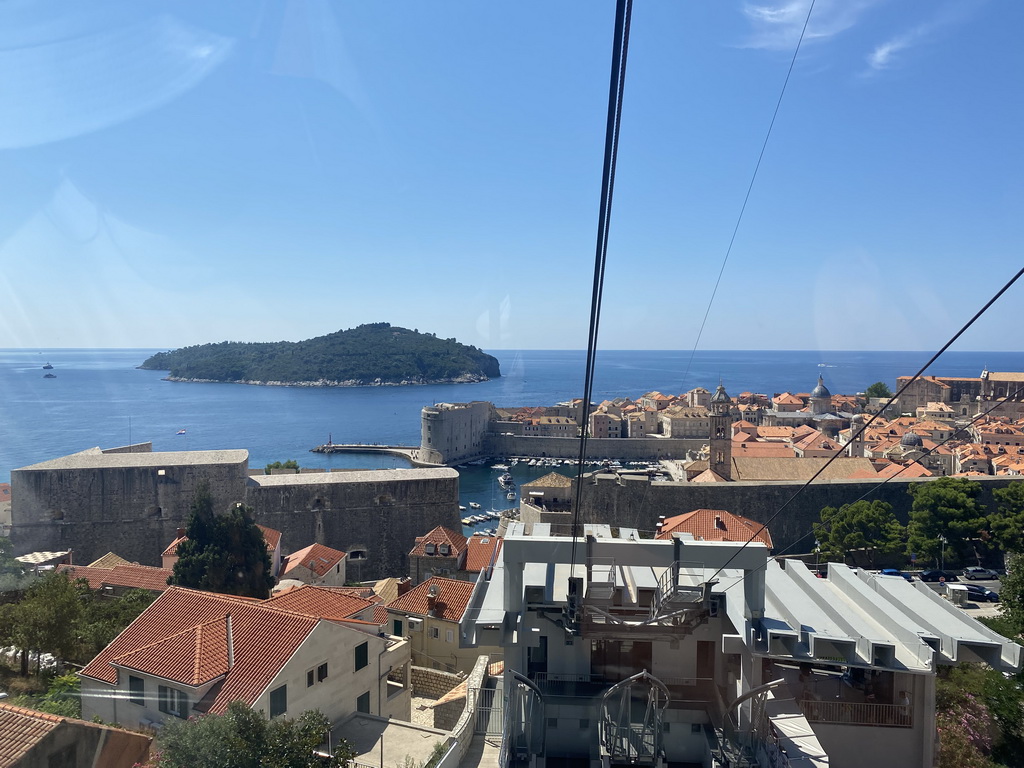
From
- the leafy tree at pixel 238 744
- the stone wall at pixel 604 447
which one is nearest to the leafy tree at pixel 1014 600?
the leafy tree at pixel 238 744

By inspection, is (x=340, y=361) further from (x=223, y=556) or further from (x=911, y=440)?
→ (x=223, y=556)

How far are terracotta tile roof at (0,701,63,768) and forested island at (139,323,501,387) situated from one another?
2878 inches

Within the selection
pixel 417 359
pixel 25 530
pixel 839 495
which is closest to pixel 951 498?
pixel 839 495

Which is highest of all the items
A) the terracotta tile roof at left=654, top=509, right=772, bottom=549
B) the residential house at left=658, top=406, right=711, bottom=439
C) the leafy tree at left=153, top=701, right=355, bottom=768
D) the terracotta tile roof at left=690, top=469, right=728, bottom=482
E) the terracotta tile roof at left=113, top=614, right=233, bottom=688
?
the leafy tree at left=153, top=701, right=355, bottom=768

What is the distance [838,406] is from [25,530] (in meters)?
42.4

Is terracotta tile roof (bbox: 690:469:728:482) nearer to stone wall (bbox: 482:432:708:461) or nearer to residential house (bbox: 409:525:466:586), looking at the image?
residential house (bbox: 409:525:466:586)

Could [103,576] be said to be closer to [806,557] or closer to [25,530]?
[25,530]

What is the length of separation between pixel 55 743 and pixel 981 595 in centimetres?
1166

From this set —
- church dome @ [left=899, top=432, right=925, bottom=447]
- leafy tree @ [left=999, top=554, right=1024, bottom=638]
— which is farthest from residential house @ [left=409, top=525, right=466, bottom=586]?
church dome @ [left=899, top=432, right=925, bottom=447]

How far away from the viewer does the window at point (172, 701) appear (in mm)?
4398

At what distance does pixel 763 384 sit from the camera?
83188 mm

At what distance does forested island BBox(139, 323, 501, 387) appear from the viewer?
249 ft

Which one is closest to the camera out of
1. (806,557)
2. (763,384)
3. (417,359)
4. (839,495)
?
(806,557)

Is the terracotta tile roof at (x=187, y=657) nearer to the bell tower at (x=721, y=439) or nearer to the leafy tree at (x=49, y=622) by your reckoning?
the leafy tree at (x=49, y=622)
